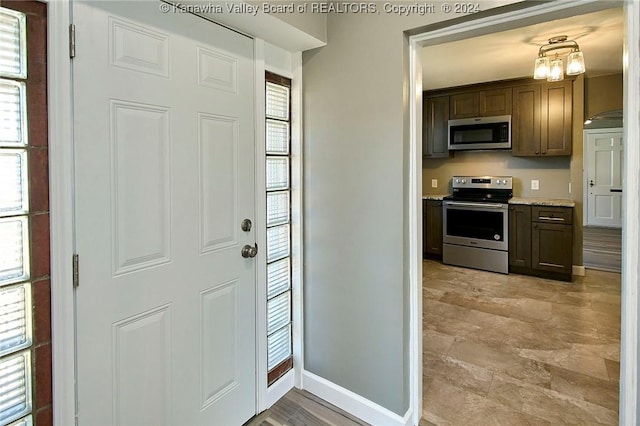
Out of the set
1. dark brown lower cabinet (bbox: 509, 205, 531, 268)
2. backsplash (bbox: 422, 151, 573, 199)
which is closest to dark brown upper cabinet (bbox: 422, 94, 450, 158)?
backsplash (bbox: 422, 151, 573, 199)

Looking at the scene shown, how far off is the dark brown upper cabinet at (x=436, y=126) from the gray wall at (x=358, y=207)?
3.48 m

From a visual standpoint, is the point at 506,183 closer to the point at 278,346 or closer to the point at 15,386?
the point at 278,346

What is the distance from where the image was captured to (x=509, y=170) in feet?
15.9

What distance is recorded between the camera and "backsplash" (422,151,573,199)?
4.50 meters

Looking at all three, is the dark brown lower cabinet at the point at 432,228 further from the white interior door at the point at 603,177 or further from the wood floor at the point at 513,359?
the white interior door at the point at 603,177

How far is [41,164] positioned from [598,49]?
425 centimetres

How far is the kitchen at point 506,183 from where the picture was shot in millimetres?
3113

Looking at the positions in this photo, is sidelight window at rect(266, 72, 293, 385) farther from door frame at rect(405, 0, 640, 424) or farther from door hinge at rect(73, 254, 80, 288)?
door hinge at rect(73, 254, 80, 288)

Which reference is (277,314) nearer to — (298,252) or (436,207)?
(298,252)

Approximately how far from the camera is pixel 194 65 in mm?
1555

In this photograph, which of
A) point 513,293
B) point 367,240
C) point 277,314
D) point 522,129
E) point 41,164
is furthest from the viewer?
point 522,129

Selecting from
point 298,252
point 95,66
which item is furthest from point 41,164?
point 298,252

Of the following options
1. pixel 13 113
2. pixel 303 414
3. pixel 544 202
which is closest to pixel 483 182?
pixel 544 202

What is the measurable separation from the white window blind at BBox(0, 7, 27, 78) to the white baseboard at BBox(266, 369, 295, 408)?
71.3 inches
